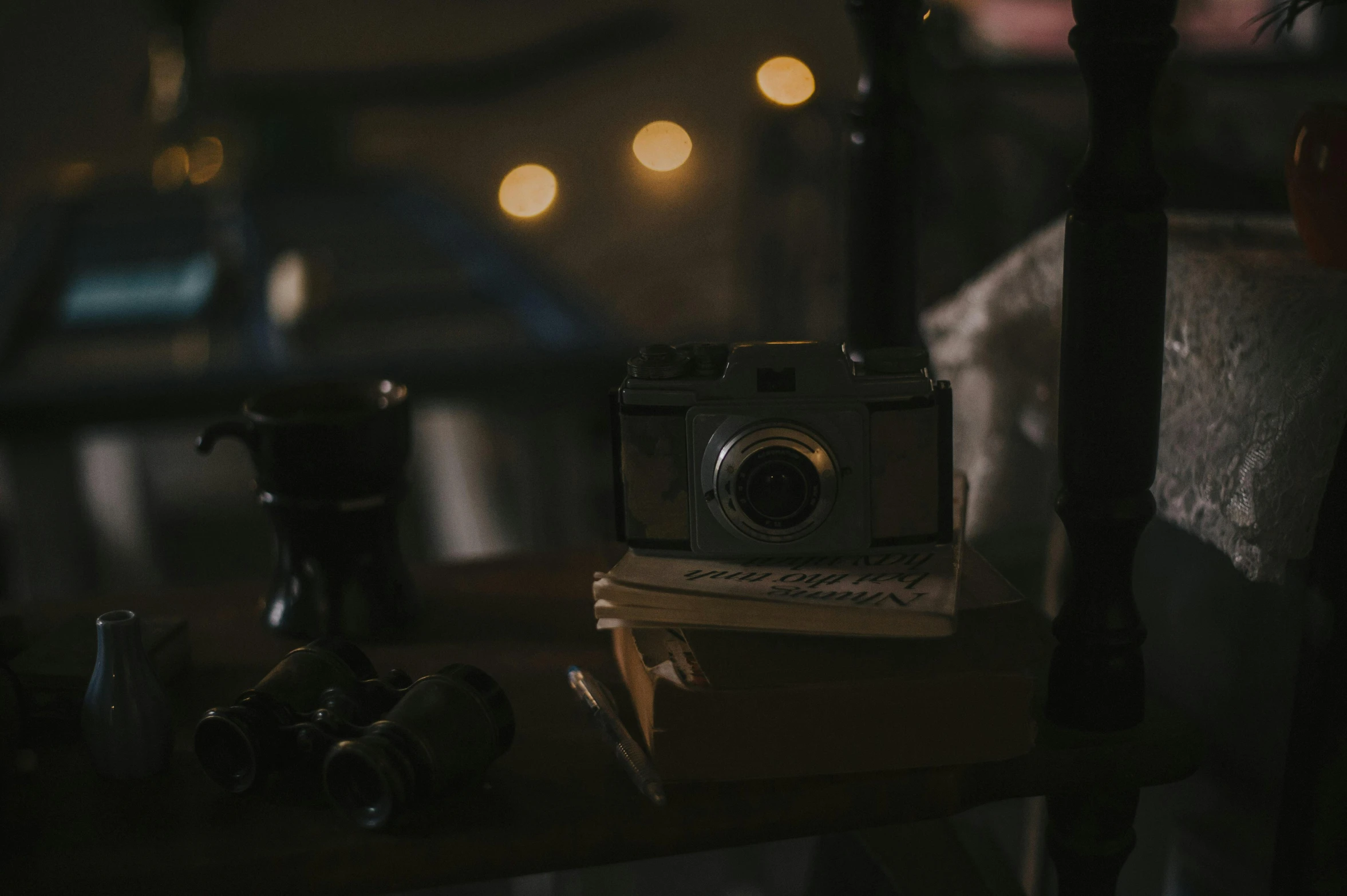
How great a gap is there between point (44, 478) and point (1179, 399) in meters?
1.39

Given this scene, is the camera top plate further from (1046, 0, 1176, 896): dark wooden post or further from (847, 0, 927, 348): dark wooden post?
(847, 0, 927, 348): dark wooden post

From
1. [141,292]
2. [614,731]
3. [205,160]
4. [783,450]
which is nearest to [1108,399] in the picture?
[783,450]

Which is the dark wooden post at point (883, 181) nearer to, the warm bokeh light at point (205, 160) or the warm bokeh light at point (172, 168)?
the warm bokeh light at point (205, 160)

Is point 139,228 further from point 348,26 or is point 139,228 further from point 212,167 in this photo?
point 348,26

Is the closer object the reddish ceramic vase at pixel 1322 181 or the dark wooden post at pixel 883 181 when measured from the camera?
the reddish ceramic vase at pixel 1322 181

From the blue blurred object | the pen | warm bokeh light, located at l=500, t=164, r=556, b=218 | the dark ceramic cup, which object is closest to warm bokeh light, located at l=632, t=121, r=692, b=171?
warm bokeh light, located at l=500, t=164, r=556, b=218

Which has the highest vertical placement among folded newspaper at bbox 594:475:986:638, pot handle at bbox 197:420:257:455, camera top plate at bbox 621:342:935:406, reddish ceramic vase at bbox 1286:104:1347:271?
reddish ceramic vase at bbox 1286:104:1347:271

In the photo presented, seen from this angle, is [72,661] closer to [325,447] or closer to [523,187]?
[325,447]

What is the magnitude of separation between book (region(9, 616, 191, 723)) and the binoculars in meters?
0.08

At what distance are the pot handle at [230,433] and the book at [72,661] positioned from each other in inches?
4.1

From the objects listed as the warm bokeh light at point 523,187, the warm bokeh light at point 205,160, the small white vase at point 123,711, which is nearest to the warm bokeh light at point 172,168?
the warm bokeh light at point 205,160

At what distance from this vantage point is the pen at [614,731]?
0.52 m

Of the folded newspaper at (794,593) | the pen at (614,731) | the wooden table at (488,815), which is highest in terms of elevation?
the folded newspaper at (794,593)

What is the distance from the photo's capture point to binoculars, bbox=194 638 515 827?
49cm
